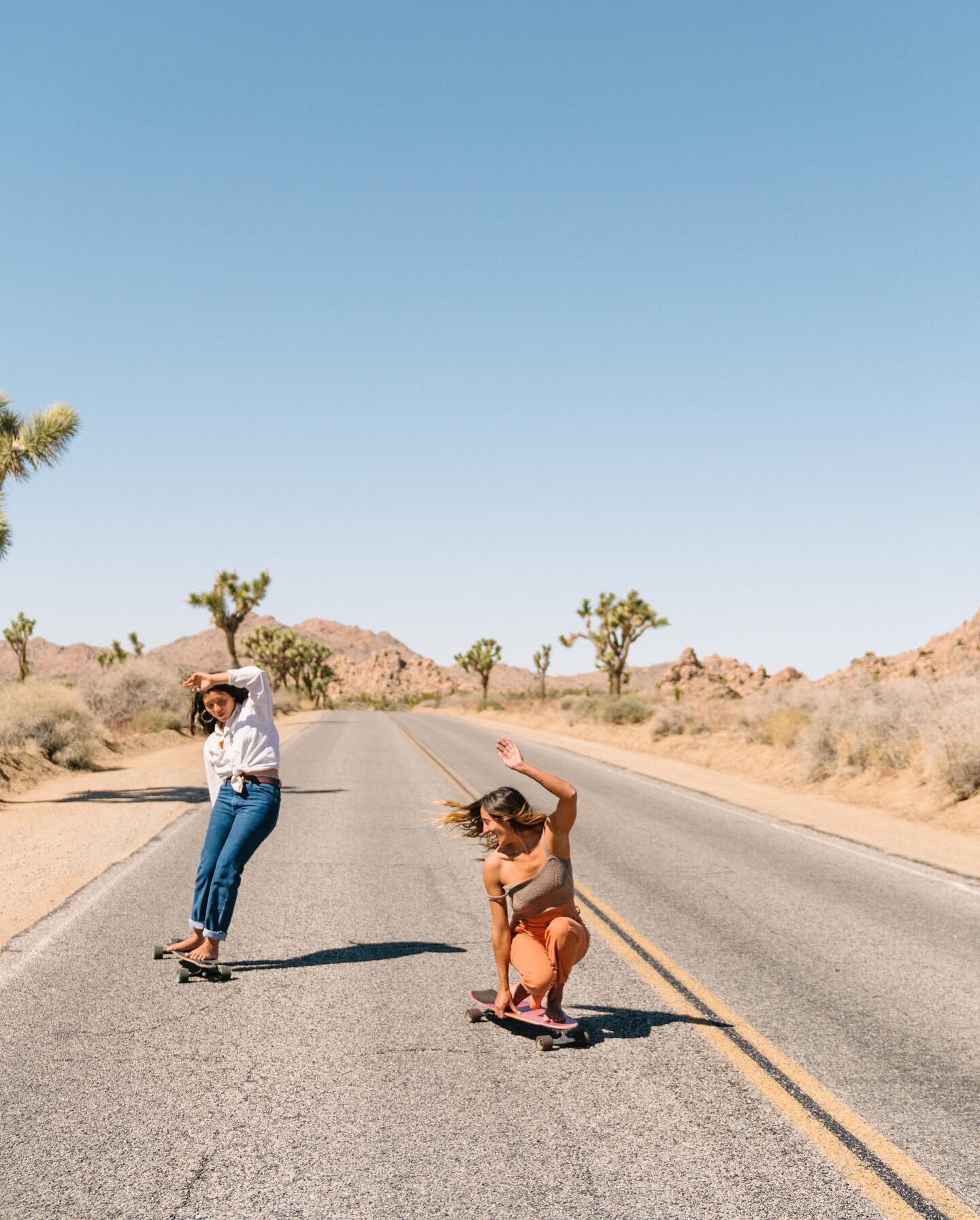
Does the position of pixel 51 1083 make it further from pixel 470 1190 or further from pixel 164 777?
pixel 164 777

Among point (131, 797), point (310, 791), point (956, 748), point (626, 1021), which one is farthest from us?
point (310, 791)

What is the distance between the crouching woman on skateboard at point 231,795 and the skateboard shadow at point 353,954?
1.40 feet

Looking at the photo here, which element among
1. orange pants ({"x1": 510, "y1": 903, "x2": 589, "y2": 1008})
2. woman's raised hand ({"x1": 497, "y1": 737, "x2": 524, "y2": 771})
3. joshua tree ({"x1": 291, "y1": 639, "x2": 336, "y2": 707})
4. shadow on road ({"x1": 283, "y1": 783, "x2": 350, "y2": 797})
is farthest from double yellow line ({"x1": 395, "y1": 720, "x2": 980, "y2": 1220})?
joshua tree ({"x1": 291, "y1": 639, "x2": 336, "y2": 707})

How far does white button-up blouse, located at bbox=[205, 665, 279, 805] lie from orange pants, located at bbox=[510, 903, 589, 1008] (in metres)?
2.05

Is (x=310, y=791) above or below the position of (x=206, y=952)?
above

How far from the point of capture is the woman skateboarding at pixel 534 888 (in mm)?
5008

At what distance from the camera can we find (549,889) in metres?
5.01

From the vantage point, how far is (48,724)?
69.2ft

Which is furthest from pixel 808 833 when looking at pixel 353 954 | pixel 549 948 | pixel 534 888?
pixel 534 888

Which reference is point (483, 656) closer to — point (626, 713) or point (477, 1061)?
point (626, 713)

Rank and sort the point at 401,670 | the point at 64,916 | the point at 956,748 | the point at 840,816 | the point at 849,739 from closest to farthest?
Result: the point at 64,916
the point at 840,816
the point at 956,748
the point at 849,739
the point at 401,670

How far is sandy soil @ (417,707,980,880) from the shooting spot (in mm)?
12090

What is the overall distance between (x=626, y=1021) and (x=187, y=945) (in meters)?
2.86

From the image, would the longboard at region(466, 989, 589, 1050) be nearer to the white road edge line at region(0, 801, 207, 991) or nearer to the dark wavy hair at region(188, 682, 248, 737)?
the dark wavy hair at region(188, 682, 248, 737)
